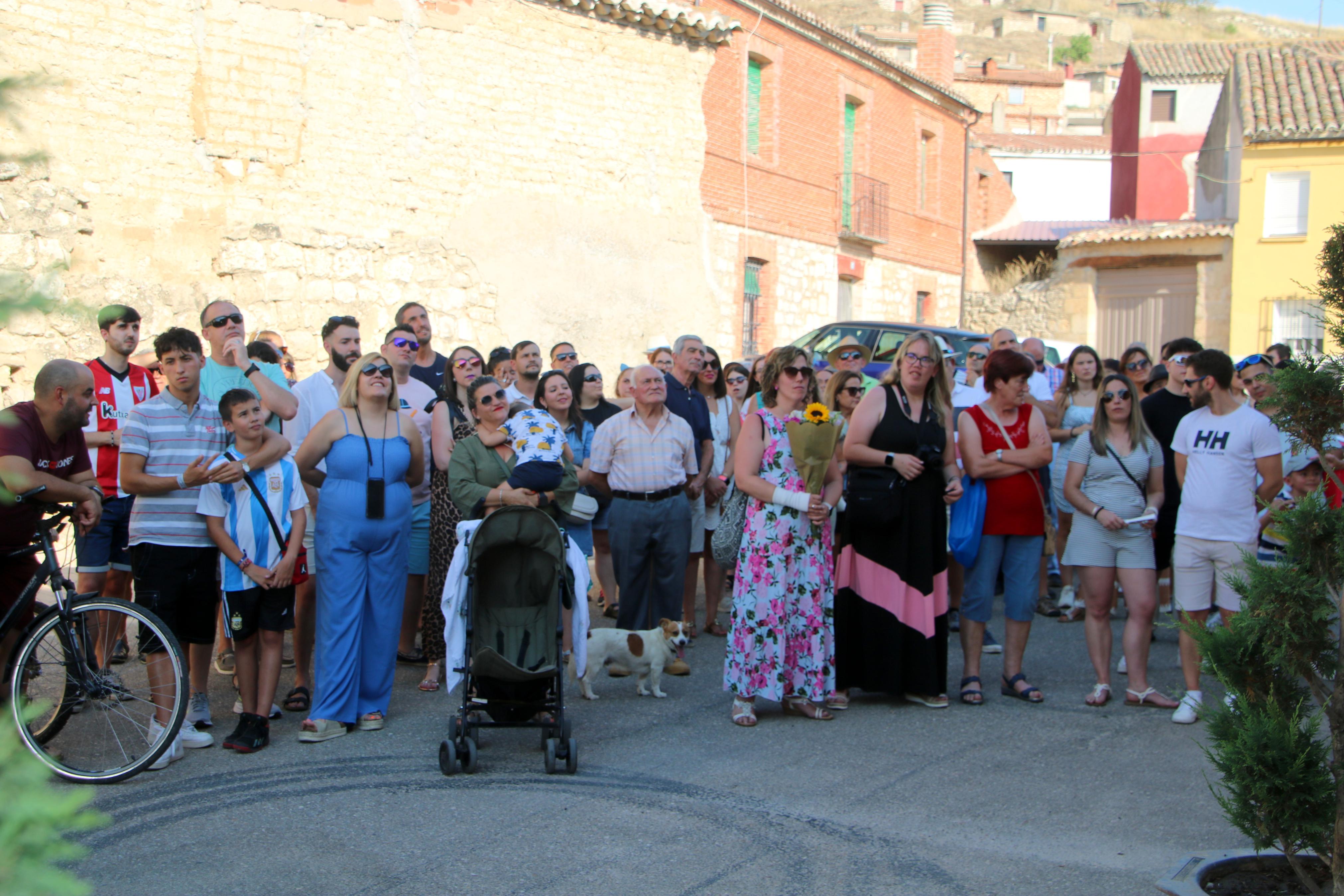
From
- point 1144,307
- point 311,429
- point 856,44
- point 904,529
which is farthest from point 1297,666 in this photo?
point 1144,307

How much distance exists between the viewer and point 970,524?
6832mm

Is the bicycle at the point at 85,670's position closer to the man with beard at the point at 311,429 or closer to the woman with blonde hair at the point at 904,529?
the man with beard at the point at 311,429

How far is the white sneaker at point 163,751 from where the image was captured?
5.25 meters

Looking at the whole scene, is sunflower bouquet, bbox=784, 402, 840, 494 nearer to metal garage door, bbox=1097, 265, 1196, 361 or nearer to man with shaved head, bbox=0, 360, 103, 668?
man with shaved head, bbox=0, 360, 103, 668

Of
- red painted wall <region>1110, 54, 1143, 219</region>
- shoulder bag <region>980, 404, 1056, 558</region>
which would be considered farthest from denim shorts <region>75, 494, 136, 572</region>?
red painted wall <region>1110, 54, 1143, 219</region>

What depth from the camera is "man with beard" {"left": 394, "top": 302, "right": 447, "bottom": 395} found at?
8.20 m

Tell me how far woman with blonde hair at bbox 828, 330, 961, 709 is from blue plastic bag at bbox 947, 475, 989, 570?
0.41ft

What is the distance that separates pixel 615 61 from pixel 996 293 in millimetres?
18713

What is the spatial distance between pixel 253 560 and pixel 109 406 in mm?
1872

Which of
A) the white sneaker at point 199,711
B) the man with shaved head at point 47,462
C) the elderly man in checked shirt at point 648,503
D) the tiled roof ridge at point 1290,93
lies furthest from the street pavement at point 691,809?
the tiled roof ridge at point 1290,93

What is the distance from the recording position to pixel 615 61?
18266 mm

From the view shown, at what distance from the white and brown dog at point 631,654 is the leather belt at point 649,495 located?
84cm

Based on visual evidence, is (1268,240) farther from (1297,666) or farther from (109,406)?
(109,406)

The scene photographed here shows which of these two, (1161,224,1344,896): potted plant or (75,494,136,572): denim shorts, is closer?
(1161,224,1344,896): potted plant
